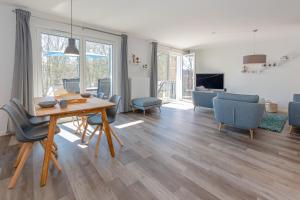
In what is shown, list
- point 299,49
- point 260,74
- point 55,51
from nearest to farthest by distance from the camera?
point 55,51
point 299,49
point 260,74

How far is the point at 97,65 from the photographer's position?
→ 15.6 ft

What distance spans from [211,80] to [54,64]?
19.0ft

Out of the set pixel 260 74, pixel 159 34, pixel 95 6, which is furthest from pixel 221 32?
pixel 95 6

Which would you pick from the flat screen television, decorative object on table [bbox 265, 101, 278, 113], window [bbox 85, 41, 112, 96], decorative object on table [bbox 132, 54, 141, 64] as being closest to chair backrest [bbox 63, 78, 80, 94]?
window [bbox 85, 41, 112, 96]

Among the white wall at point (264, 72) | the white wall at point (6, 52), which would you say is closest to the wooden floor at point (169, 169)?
the white wall at point (6, 52)

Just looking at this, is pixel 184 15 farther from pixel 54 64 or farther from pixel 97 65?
pixel 54 64

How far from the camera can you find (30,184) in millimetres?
1805

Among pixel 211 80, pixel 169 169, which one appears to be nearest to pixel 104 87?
pixel 169 169

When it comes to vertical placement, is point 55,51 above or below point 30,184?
above

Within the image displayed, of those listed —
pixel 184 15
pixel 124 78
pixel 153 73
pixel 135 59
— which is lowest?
pixel 124 78

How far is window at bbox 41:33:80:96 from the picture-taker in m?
3.82

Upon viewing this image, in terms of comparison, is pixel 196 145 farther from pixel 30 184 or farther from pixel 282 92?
pixel 282 92

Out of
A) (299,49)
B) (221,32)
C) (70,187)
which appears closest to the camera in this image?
(70,187)

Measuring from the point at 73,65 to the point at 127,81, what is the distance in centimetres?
161
